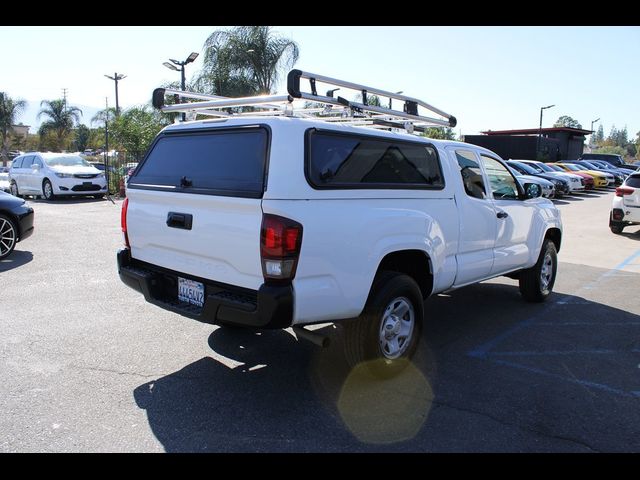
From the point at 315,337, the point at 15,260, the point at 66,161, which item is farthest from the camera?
the point at 66,161

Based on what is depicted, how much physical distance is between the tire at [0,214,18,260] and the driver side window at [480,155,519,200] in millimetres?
7264

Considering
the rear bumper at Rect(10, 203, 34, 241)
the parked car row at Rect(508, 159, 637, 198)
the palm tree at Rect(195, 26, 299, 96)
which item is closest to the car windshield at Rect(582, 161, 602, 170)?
the parked car row at Rect(508, 159, 637, 198)

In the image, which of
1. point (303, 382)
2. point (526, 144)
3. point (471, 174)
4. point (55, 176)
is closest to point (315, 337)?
point (303, 382)

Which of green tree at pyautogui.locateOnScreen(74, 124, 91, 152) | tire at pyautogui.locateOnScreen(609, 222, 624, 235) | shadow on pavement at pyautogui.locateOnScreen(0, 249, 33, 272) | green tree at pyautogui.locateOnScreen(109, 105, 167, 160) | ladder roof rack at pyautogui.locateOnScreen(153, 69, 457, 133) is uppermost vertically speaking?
green tree at pyautogui.locateOnScreen(74, 124, 91, 152)

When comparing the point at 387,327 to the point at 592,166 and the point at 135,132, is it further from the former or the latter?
the point at 592,166

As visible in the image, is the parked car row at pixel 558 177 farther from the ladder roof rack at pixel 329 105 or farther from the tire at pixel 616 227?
the ladder roof rack at pixel 329 105

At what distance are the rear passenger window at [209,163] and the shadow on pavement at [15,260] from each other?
449 cm

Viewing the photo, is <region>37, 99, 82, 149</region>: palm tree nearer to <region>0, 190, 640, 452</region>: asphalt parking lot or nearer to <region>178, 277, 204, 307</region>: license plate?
<region>0, 190, 640, 452</region>: asphalt parking lot

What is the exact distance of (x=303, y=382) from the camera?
4.14m

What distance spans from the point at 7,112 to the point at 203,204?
54166 mm

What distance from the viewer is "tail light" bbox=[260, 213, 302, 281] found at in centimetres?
336

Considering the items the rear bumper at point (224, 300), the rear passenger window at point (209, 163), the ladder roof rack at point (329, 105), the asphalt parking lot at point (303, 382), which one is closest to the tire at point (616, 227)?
the asphalt parking lot at point (303, 382)

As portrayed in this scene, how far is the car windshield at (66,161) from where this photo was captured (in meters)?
17.8
